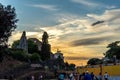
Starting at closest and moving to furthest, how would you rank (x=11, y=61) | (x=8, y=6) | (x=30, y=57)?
(x=8, y=6), (x=11, y=61), (x=30, y=57)

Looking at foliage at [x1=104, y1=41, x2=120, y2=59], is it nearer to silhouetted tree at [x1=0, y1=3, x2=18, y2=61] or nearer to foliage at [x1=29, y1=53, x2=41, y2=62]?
foliage at [x1=29, y1=53, x2=41, y2=62]

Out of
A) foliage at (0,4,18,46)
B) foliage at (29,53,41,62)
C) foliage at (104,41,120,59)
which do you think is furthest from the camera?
foliage at (29,53,41,62)

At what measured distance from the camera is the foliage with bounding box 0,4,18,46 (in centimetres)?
3802

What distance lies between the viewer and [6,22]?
126 feet

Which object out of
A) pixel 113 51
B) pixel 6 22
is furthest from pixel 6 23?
pixel 113 51

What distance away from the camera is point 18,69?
133 m

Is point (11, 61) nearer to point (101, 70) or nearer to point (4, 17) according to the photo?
point (101, 70)

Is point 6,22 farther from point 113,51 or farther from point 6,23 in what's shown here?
point 113,51

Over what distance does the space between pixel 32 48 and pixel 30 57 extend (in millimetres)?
32553

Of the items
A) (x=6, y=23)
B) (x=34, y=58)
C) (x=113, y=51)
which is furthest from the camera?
(x=34, y=58)

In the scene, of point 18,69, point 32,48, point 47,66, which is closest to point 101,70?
point 18,69

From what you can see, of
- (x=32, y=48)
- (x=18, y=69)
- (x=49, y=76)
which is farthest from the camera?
(x=32, y=48)

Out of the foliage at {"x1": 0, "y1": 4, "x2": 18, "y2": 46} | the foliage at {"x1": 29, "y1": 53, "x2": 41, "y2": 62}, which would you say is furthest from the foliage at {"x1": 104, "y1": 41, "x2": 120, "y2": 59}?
the foliage at {"x1": 0, "y1": 4, "x2": 18, "y2": 46}

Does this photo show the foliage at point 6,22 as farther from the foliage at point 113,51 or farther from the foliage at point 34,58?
the foliage at point 34,58
